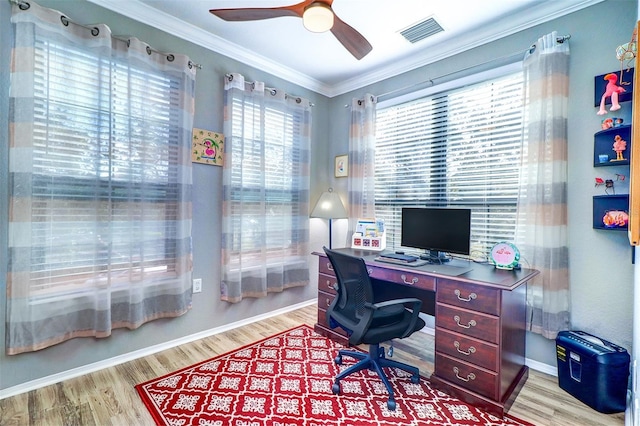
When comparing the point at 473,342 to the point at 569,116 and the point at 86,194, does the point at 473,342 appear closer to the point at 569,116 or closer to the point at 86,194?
the point at 569,116

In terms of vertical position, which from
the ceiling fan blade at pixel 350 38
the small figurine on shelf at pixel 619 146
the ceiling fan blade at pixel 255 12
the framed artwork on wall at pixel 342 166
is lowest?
the small figurine on shelf at pixel 619 146

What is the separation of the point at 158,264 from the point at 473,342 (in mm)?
2338

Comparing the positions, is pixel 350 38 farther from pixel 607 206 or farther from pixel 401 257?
pixel 607 206

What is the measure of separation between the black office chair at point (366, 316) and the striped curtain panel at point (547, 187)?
0.93m

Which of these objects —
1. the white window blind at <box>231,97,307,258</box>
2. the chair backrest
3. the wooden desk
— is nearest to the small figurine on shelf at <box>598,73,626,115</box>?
the wooden desk

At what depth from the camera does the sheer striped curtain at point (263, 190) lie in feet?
9.18

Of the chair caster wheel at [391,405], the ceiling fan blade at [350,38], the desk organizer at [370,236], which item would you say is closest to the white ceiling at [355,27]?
the ceiling fan blade at [350,38]

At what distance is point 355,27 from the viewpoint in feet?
8.17

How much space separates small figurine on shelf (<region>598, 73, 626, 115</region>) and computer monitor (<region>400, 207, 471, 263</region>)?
101cm

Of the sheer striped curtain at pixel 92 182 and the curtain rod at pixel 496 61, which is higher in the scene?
the curtain rod at pixel 496 61

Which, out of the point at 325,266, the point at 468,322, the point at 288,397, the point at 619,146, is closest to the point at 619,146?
the point at 619,146

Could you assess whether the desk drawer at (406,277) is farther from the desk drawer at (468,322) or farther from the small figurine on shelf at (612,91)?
the small figurine on shelf at (612,91)

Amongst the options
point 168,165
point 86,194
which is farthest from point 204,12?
point 86,194

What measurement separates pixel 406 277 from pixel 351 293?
0.44 meters
